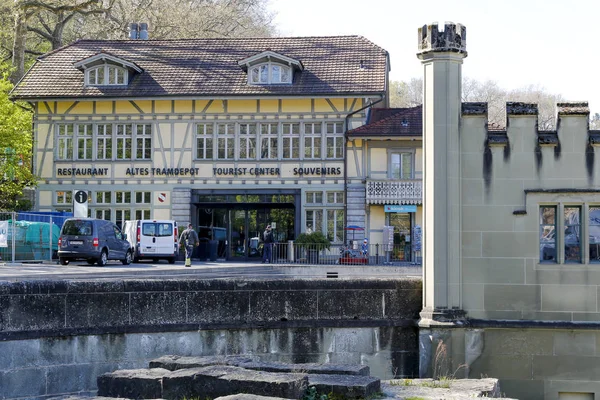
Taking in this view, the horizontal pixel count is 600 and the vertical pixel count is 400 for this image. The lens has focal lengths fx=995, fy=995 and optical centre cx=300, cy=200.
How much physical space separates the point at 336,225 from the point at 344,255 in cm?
487

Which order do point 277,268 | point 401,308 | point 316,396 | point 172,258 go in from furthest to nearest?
point 172,258 < point 277,268 < point 401,308 < point 316,396

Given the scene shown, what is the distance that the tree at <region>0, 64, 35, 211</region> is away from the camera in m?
45.1

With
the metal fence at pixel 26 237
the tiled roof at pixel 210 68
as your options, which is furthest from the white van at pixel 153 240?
the tiled roof at pixel 210 68

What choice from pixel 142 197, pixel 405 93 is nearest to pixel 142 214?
pixel 142 197

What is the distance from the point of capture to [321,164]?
44.6 meters

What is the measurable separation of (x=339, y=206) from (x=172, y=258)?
28.6 ft

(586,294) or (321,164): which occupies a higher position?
(321,164)

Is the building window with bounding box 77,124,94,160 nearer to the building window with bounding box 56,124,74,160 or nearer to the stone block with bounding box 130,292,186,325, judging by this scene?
the building window with bounding box 56,124,74,160

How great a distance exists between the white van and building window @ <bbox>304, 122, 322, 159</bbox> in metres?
8.31

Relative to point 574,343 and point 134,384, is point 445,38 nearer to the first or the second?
point 574,343

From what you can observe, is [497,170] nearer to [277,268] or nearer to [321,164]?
[277,268]

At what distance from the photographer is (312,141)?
44.8 m

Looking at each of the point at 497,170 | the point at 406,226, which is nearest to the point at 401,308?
the point at 497,170

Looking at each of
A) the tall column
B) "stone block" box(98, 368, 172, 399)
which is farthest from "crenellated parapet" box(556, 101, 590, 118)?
"stone block" box(98, 368, 172, 399)
